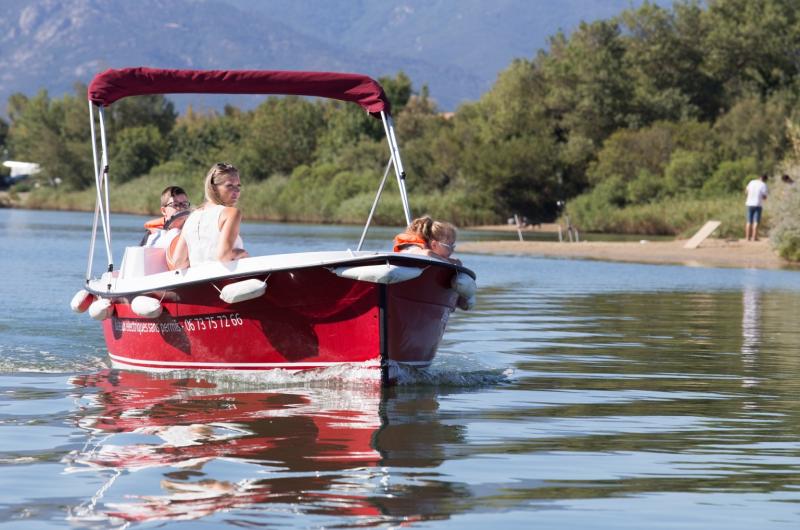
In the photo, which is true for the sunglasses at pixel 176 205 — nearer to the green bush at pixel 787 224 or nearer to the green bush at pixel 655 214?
the green bush at pixel 787 224

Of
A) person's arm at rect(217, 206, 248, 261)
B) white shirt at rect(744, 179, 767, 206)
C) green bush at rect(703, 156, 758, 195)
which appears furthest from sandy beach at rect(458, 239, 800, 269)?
person's arm at rect(217, 206, 248, 261)

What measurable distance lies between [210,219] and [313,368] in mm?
1494

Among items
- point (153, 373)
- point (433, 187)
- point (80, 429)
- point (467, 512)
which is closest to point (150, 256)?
point (153, 373)

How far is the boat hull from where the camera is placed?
38.2ft

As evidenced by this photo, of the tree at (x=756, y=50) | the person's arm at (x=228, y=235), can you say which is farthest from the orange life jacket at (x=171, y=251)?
the tree at (x=756, y=50)

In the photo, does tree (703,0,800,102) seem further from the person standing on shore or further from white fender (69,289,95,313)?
white fender (69,289,95,313)

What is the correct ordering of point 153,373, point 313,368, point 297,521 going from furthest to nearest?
point 153,373 < point 313,368 < point 297,521

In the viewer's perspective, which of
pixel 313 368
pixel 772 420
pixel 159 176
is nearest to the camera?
pixel 772 420

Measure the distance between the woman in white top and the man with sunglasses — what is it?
1.22m

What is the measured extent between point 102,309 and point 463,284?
3588mm

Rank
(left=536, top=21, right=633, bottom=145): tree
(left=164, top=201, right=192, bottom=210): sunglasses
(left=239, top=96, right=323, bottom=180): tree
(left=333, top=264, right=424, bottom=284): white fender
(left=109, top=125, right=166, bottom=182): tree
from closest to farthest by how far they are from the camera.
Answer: (left=333, top=264, right=424, bottom=284): white fender
(left=164, top=201, right=192, bottom=210): sunglasses
(left=536, top=21, right=633, bottom=145): tree
(left=239, top=96, right=323, bottom=180): tree
(left=109, top=125, right=166, bottom=182): tree

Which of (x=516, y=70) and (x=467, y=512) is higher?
(x=516, y=70)

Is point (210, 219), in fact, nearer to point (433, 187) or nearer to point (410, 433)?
point (410, 433)

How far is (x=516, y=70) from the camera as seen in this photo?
81.1 metres
